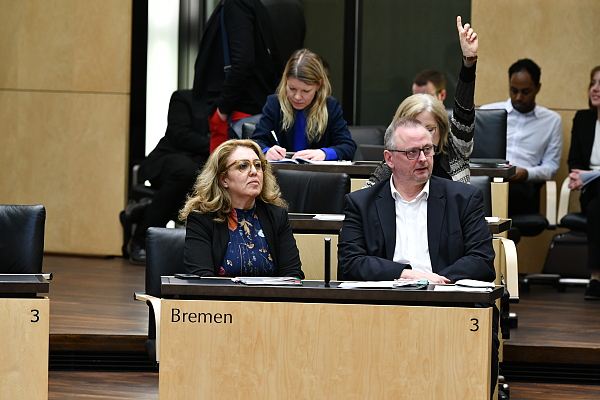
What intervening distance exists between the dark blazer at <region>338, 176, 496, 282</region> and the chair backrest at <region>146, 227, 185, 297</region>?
0.64m

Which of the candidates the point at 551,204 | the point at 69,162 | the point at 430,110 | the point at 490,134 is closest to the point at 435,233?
the point at 430,110

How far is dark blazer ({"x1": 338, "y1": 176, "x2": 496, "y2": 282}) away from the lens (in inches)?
137

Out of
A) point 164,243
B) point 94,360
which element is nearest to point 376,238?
point 164,243

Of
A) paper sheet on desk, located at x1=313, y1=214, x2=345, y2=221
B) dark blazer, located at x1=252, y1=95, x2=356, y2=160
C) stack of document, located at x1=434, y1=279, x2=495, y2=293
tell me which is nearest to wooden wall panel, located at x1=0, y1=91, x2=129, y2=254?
dark blazer, located at x1=252, y1=95, x2=356, y2=160

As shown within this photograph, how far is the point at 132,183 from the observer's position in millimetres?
7398

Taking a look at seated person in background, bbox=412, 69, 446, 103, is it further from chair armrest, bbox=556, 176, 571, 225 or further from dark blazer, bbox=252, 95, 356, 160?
dark blazer, bbox=252, 95, 356, 160

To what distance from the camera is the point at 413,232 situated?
3600 millimetres

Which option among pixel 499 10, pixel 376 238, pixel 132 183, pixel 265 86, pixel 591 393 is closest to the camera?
pixel 376 238

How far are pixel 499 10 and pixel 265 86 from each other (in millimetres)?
1958

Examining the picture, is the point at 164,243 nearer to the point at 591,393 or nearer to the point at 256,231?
the point at 256,231

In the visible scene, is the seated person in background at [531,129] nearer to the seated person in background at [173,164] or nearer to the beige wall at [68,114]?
the seated person in background at [173,164]

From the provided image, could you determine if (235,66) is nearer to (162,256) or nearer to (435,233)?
(162,256)

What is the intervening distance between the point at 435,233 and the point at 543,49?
3.72 meters

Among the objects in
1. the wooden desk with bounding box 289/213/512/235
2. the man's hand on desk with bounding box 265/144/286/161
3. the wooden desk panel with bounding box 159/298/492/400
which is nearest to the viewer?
the wooden desk panel with bounding box 159/298/492/400
